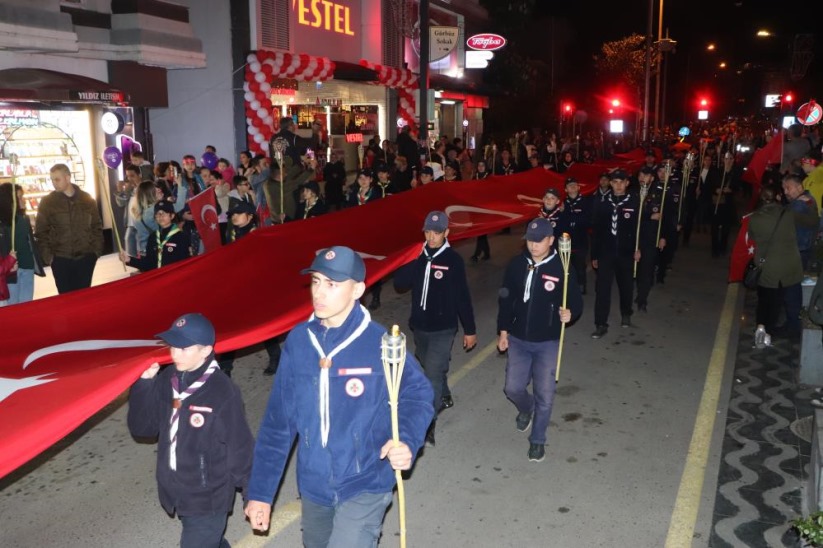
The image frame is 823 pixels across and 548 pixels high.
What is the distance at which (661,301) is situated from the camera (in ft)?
42.5

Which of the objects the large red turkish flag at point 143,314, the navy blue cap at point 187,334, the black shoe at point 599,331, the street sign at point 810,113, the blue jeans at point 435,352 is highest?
the street sign at point 810,113

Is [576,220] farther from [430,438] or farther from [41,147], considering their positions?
[41,147]

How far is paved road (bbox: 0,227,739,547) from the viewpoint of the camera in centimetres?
584

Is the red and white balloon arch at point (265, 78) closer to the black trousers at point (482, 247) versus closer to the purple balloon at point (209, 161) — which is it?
the purple balloon at point (209, 161)

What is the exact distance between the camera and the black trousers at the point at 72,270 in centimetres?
1016

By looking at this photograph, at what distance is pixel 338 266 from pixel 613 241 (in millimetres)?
7410

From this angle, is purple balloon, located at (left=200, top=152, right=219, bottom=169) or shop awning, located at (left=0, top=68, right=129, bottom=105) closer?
shop awning, located at (left=0, top=68, right=129, bottom=105)

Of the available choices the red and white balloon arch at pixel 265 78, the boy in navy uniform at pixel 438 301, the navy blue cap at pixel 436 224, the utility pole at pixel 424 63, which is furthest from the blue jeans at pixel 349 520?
the red and white balloon arch at pixel 265 78

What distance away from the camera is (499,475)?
676cm

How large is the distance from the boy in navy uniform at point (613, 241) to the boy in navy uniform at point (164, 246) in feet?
17.3

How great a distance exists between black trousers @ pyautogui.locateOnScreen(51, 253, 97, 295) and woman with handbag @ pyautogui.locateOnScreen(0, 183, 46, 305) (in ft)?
0.66

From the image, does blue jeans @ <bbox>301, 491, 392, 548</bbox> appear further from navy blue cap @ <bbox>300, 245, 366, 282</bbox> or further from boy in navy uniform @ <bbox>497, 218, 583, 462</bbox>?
boy in navy uniform @ <bbox>497, 218, 583, 462</bbox>

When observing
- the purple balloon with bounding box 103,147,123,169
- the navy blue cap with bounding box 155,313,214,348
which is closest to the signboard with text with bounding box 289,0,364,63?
the purple balloon with bounding box 103,147,123,169

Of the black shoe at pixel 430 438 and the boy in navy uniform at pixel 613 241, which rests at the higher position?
the boy in navy uniform at pixel 613 241
